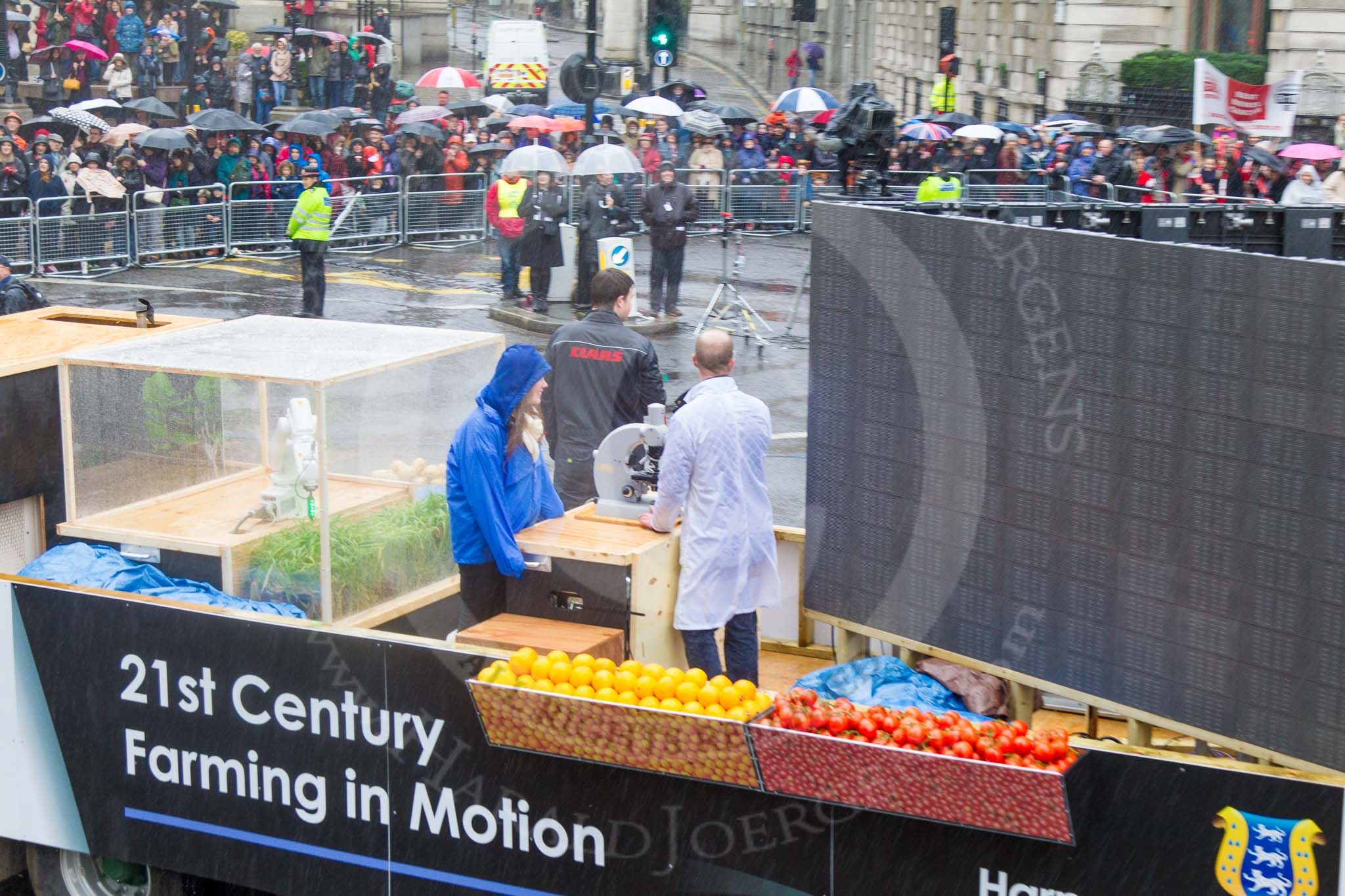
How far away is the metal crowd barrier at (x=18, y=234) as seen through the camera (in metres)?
23.4

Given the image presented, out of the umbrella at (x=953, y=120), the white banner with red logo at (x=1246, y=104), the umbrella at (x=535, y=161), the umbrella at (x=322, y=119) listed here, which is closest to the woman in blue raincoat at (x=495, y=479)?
the umbrella at (x=535, y=161)

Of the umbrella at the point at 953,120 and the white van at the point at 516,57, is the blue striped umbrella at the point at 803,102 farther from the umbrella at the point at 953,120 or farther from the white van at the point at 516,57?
the white van at the point at 516,57

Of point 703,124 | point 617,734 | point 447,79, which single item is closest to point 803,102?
point 703,124

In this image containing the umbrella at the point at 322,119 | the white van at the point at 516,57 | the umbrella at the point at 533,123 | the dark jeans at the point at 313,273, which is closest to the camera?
the dark jeans at the point at 313,273

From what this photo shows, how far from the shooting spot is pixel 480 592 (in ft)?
24.7

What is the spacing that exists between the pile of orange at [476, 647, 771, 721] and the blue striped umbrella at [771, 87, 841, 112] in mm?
27232

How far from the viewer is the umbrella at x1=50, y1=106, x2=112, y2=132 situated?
26562 millimetres

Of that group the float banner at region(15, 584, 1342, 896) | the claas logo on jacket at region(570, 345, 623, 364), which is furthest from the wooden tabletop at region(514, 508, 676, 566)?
the claas logo on jacket at region(570, 345, 623, 364)

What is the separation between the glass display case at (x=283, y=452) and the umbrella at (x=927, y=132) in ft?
76.0

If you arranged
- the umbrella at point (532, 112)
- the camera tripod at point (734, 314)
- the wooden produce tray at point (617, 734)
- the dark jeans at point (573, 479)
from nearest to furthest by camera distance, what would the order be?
the wooden produce tray at point (617, 734)
the dark jeans at point (573, 479)
the camera tripod at point (734, 314)
the umbrella at point (532, 112)

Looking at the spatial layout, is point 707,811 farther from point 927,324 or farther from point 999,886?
point 927,324

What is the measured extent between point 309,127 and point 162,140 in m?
3.10

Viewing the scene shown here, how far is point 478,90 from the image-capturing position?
136ft

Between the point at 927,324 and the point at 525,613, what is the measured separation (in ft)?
7.13
